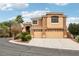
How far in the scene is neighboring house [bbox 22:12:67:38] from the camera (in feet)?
72.1

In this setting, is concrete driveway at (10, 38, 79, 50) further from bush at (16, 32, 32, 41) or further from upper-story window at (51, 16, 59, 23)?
upper-story window at (51, 16, 59, 23)

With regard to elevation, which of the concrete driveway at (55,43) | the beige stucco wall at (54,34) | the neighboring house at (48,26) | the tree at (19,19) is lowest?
the concrete driveway at (55,43)

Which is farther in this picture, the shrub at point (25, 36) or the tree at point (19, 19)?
the shrub at point (25, 36)

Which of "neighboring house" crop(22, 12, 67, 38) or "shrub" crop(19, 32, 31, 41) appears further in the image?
"neighboring house" crop(22, 12, 67, 38)

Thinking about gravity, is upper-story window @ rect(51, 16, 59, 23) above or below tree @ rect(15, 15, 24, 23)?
below

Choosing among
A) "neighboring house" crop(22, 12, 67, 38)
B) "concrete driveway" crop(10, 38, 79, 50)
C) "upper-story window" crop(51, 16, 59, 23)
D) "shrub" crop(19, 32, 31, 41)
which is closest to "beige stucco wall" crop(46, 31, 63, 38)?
"neighboring house" crop(22, 12, 67, 38)

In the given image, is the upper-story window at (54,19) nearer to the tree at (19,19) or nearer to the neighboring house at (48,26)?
the neighboring house at (48,26)

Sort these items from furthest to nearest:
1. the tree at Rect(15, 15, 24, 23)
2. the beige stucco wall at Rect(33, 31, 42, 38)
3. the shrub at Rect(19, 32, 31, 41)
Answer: the beige stucco wall at Rect(33, 31, 42, 38) → the shrub at Rect(19, 32, 31, 41) → the tree at Rect(15, 15, 24, 23)

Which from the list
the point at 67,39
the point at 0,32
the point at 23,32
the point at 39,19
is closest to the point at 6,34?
the point at 0,32

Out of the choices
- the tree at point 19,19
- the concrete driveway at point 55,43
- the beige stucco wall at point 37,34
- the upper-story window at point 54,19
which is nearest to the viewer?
the tree at point 19,19

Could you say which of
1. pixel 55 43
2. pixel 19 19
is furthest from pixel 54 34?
pixel 19 19

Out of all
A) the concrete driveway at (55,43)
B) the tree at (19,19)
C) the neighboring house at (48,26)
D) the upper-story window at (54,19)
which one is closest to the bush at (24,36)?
the neighboring house at (48,26)

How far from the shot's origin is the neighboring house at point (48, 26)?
2198cm

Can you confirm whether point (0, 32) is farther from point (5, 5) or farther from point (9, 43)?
point (5, 5)
